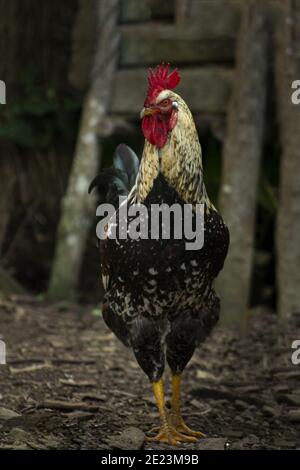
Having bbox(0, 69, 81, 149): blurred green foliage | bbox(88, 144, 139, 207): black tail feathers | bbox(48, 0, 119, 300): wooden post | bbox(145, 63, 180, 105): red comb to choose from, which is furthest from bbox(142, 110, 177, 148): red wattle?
bbox(0, 69, 81, 149): blurred green foliage

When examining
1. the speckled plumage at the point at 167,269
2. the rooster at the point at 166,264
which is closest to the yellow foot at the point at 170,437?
the rooster at the point at 166,264

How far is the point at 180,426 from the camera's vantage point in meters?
4.50

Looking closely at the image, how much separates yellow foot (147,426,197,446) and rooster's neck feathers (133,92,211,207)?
3.95 ft

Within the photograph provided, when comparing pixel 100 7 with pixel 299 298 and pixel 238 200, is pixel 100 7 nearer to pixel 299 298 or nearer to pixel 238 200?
pixel 238 200

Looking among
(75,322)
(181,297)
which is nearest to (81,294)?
(75,322)

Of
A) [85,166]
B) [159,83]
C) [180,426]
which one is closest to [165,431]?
[180,426]

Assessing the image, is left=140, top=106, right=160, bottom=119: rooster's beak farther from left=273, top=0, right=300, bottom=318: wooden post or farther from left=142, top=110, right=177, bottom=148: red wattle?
left=273, top=0, right=300, bottom=318: wooden post

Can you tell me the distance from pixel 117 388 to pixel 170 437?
111cm

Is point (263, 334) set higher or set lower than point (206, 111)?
lower

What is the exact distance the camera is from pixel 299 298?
6988 millimetres

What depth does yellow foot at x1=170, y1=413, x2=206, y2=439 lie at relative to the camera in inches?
175

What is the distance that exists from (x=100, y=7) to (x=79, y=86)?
837 millimetres

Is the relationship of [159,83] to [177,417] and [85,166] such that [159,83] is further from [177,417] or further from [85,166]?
[85,166]
